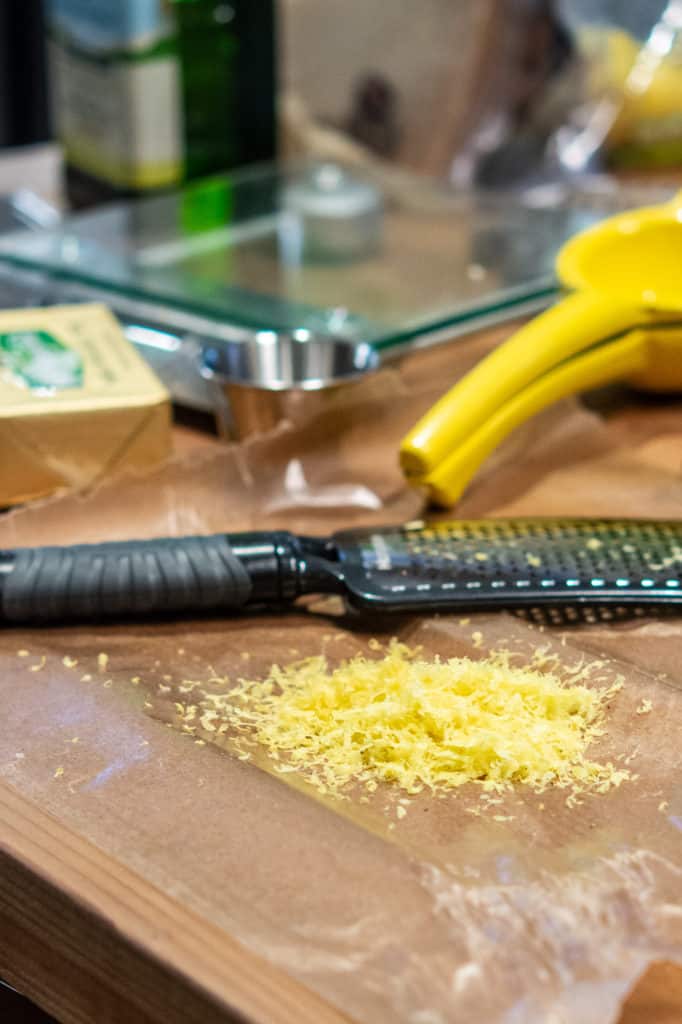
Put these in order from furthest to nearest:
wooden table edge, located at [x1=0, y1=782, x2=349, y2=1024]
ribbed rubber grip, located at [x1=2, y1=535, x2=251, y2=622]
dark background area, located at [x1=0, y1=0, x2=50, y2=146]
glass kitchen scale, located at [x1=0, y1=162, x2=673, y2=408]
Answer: dark background area, located at [x1=0, y1=0, x2=50, y2=146], glass kitchen scale, located at [x1=0, y1=162, x2=673, y2=408], ribbed rubber grip, located at [x1=2, y1=535, x2=251, y2=622], wooden table edge, located at [x1=0, y1=782, x2=349, y2=1024]

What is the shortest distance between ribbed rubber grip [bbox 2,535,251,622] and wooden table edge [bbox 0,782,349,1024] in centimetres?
11

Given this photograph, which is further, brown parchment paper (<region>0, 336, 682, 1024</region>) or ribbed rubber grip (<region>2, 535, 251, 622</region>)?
ribbed rubber grip (<region>2, 535, 251, 622</region>)

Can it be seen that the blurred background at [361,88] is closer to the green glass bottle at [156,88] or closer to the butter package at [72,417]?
the green glass bottle at [156,88]

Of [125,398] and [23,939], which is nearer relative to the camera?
[23,939]

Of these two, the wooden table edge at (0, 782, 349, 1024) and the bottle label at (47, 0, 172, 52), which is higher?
the bottle label at (47, 0, 172, 52)

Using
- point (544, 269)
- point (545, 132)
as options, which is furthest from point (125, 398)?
point (545, 132)

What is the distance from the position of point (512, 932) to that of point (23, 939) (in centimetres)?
16

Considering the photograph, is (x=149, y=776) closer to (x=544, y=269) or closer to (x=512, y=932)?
(x=512, y=932)

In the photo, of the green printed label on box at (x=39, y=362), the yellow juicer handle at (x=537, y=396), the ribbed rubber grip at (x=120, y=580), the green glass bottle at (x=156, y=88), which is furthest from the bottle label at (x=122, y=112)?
the ribbed rubber grip at (x=120, y=580)

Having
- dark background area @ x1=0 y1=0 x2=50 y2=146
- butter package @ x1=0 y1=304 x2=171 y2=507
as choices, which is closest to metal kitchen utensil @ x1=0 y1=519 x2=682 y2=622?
butter package @ x1=0 y1=304 x2=171 y2=507

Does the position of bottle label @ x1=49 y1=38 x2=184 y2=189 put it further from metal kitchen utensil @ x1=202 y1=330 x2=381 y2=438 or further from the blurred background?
metal kitchen utensil @ x1=202 y1=330 x2=381 y2=438

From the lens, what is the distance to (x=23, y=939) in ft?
1.37

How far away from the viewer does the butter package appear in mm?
628

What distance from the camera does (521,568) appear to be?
54 centimetres
